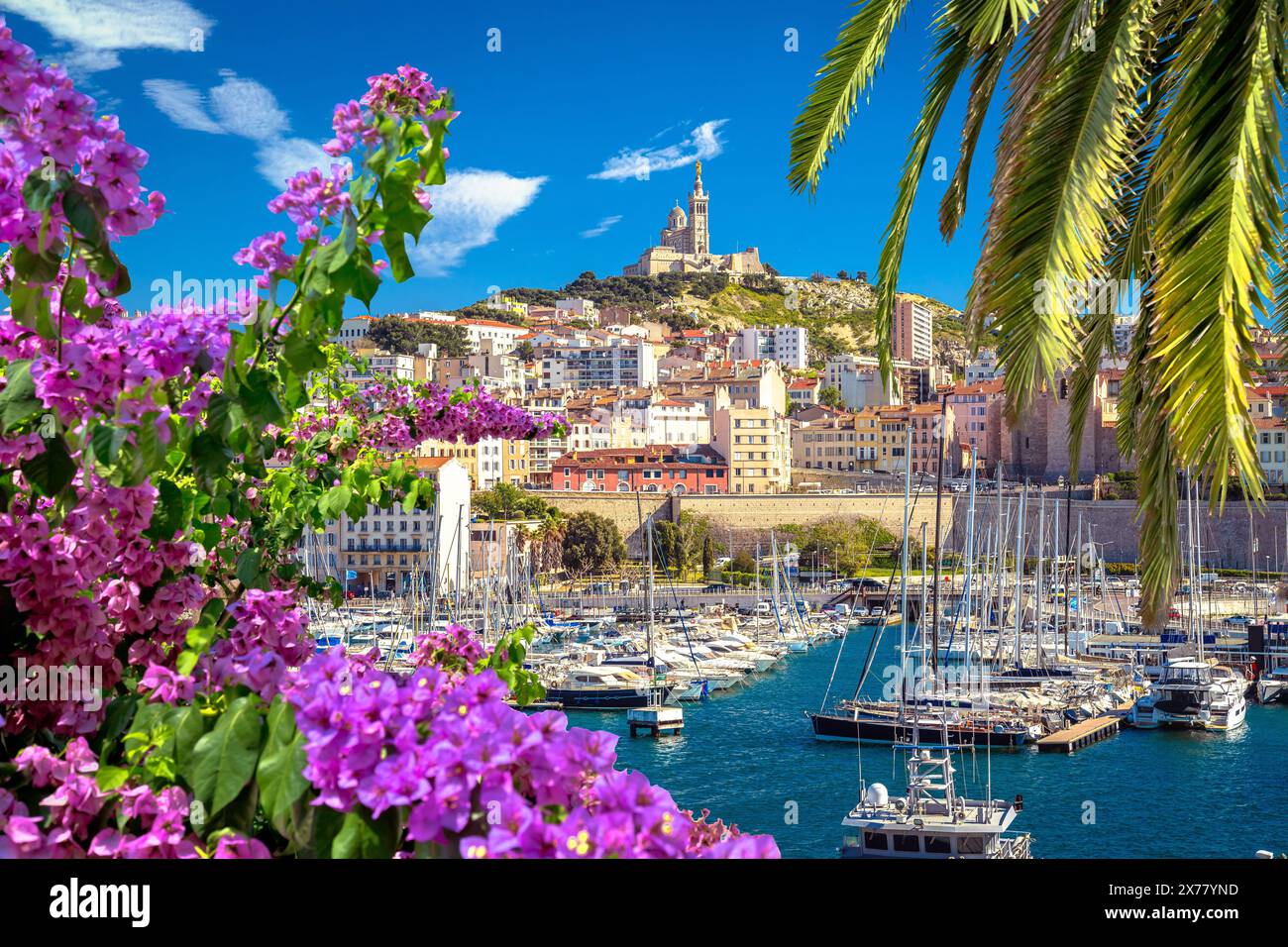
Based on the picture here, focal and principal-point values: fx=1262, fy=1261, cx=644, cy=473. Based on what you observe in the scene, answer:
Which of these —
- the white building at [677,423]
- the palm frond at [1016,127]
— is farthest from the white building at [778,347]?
the palm frond at [1016,127]

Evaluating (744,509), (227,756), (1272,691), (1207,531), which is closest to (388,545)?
(744,509)

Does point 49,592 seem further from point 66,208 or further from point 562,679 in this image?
point 562,679

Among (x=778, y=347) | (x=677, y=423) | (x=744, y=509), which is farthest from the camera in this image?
(x=778, y=347)

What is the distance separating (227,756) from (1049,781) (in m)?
23.3

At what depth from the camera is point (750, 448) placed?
63.4m

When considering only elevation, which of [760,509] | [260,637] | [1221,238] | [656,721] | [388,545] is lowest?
[656,721]

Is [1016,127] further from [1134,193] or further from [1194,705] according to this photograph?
[1194,705]

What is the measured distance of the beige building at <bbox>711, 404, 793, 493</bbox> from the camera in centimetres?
6272

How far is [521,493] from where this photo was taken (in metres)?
55.7

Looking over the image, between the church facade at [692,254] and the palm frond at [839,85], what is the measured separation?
139 m

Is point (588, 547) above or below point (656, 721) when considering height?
above

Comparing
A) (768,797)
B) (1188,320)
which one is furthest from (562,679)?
(1188,320)

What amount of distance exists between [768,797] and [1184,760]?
8823mm
